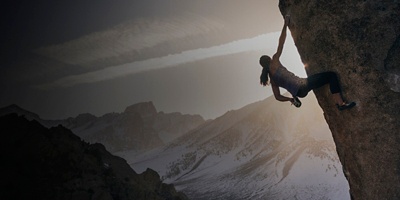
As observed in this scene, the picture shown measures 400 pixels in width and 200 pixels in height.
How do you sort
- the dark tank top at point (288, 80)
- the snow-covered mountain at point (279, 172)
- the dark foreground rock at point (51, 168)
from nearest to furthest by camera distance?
the dark tank top at point (288, 80) → the dark foreground rock at point (51, 168) → the snow-covered mountain at point (279, 172)

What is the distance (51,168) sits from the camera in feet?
86.8

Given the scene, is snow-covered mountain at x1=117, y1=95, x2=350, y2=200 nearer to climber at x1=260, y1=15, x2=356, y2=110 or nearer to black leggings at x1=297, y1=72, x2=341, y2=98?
climber at x1=260, y1=15, x2=356, y2=110

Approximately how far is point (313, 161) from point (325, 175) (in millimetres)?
19347

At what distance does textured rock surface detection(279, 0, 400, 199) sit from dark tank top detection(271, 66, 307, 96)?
56 centimetres

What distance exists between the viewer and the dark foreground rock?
2450 cm

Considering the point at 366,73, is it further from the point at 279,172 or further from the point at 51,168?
the point at 279,172

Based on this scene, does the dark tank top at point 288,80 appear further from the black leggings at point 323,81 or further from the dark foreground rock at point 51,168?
the dark foreground rock at point 51,168

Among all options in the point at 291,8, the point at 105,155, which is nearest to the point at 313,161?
the point at 105,155

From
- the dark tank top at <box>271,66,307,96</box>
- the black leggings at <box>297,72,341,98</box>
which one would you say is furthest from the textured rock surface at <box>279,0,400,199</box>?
the dark tank top at <box>271,66,307,96</box>

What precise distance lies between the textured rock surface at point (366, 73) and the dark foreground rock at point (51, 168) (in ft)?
78.4


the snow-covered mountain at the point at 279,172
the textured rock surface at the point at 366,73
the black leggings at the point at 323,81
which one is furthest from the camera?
the snow-covered mountain at the point at 279,172

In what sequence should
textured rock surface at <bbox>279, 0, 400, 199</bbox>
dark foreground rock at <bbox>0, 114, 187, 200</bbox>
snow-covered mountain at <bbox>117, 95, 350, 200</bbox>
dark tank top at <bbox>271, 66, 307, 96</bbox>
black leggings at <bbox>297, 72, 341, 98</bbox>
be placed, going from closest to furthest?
textured rock surface at <bbox>279, 0, 400, 199</bbox> → black leggings at <bbox>297, 72, 341, 98</bbox> → dark tank top at <bbox>271, 66, 307, 96</bbox> → dark foreground rock at <bbox>0, 114, 187, 200</bbox> → snow-covered mountain at <bbox>117, 95, 350, 200</bbox>

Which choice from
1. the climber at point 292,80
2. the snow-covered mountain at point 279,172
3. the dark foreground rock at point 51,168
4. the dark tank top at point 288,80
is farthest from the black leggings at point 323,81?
the snow-covered mountain at point 279,172

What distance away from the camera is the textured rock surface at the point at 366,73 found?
5.80m
